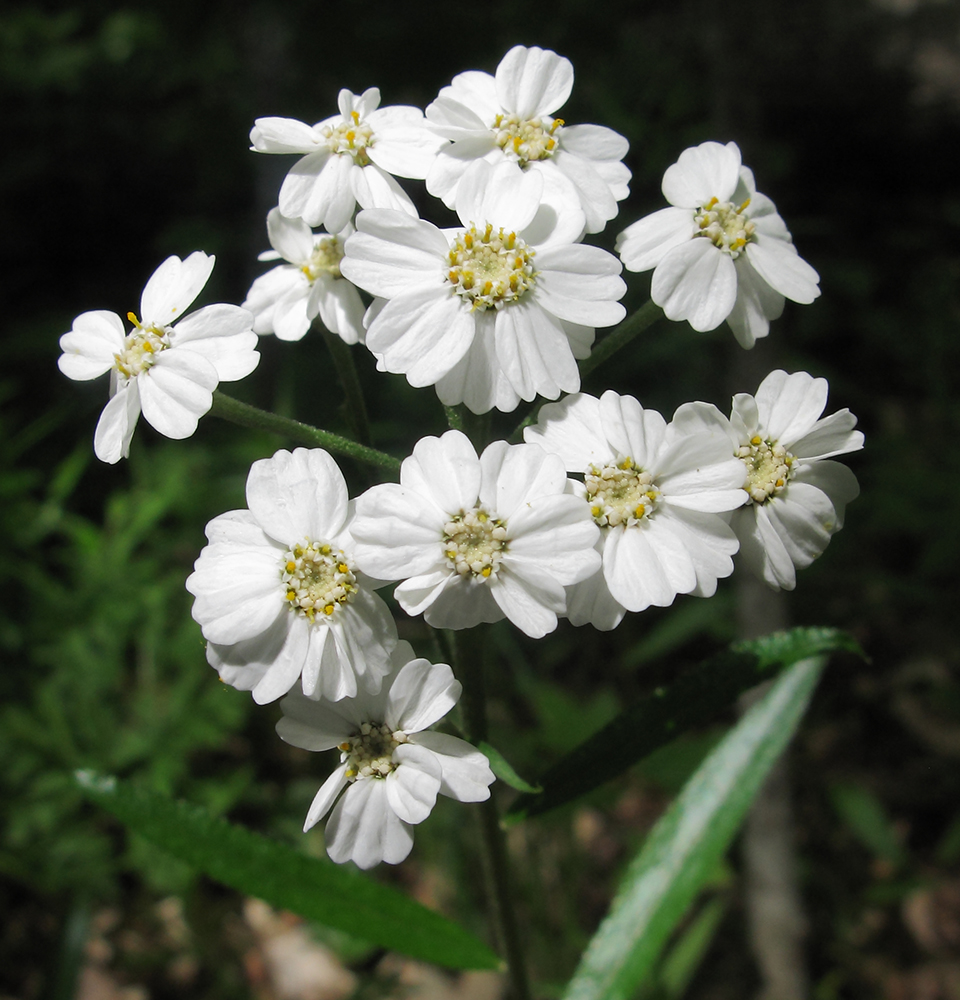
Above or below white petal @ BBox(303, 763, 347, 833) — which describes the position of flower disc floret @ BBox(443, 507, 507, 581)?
A: above

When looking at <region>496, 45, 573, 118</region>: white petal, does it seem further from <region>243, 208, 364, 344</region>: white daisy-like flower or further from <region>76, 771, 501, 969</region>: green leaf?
<region>76, 771, 501, 969</region>: green leaf

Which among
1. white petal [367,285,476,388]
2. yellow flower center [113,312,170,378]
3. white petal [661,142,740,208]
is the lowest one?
yellow flower center [113,312,170,378]

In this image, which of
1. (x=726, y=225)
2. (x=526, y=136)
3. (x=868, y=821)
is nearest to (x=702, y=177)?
(x=726, y=225)

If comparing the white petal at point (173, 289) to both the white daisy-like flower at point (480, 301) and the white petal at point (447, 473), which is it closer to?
the white daisy-like flower at point (480, 301)

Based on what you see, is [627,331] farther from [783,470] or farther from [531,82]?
[531,82]

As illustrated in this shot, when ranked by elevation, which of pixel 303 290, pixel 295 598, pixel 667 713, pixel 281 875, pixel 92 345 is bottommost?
pixel 281 875

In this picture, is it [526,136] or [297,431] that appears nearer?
[297,431]

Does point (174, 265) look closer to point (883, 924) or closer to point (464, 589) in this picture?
point (464, 589)

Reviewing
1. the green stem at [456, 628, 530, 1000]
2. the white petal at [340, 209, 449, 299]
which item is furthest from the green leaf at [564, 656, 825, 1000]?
the white petal at [340, 209, 449, 299]

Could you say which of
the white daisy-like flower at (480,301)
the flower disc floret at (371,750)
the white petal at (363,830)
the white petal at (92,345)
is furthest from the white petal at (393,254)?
the white petal at (363,830)
